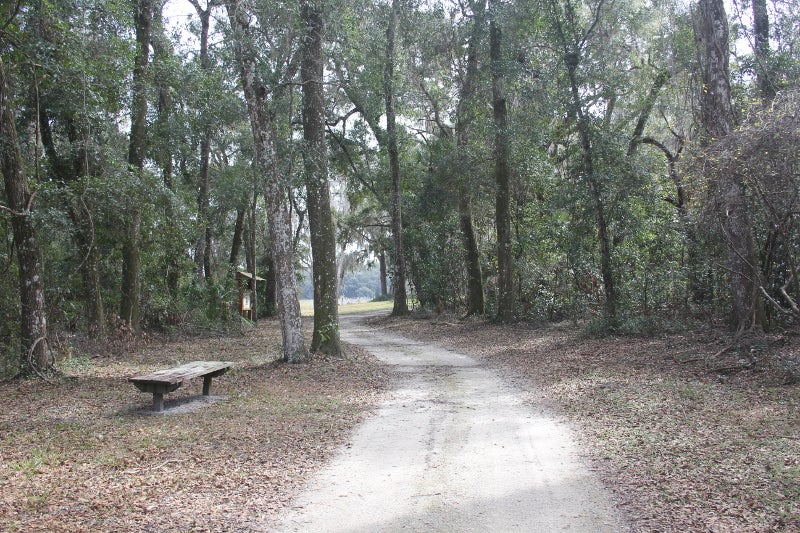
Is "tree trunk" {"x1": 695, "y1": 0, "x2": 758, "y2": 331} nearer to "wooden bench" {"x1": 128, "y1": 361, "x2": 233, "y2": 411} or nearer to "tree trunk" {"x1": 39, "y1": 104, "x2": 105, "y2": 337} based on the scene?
"wooden bench" {"x1": 128, "y1": 361, "x2": 233, "y2": 411}

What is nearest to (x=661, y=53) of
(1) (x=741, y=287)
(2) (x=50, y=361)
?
(1) (x=741, y=287)

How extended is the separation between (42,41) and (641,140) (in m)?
16.7

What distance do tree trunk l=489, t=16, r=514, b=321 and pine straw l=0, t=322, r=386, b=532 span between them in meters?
9.39

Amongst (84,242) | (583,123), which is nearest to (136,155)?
(84,242)

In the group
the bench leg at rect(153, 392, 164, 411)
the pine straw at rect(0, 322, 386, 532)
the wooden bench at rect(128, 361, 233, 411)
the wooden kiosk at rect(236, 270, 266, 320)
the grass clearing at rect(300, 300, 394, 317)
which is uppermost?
the wooden kiosk at rect(236, 270, 266, 320)

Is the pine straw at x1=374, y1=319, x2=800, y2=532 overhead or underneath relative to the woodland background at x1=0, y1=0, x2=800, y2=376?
underneath

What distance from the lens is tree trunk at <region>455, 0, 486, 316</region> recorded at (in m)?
18.4

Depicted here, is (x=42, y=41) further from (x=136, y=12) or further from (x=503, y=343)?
(x=503, y=343)

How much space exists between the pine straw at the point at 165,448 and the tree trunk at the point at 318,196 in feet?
5.81

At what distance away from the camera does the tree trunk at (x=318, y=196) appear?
40.4 ft

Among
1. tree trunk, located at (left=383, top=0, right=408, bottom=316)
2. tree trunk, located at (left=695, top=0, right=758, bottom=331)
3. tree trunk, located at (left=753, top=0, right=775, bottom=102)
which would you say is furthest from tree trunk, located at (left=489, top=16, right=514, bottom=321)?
tree trunk, located at (left=695, top=0, right=758, bottom=331)

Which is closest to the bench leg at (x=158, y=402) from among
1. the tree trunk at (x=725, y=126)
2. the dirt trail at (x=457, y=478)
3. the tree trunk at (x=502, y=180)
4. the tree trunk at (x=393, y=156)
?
the dirt trail at (x=457, y=478)

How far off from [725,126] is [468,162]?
1029 cm

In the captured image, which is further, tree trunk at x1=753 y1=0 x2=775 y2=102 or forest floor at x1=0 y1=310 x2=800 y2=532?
tree trunk at x1=753 y1=0 x2=775 y2=102
